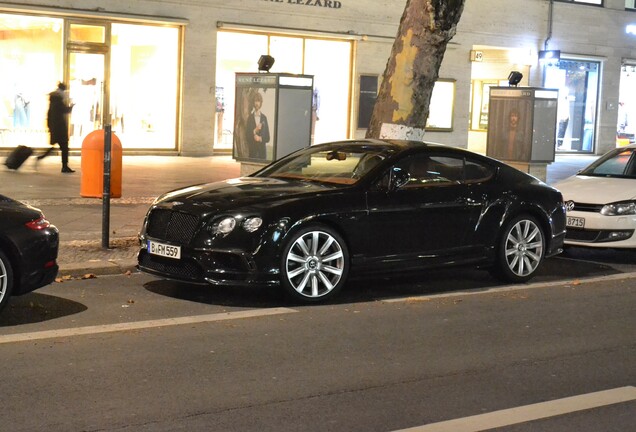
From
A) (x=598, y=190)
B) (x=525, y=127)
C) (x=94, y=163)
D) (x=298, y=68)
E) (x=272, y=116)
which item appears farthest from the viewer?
(x=298, y=68)

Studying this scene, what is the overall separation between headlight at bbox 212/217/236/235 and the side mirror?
1.67 metres

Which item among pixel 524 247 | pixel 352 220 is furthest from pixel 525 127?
pixel 352 220

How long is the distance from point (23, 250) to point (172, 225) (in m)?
1.50

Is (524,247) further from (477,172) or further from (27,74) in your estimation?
(27,74)

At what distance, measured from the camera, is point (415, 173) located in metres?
10.0

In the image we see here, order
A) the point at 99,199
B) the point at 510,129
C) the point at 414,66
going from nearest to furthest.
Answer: the point at 414,66 → the point at 99,199 → the point at 510,129

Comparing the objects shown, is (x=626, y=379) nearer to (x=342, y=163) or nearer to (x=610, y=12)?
(x=342, y=163)

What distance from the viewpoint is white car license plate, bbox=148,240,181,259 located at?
353 inches

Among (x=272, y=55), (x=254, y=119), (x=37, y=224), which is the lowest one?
(x=37, y=224)

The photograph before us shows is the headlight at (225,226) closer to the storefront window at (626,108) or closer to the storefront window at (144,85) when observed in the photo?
the storefront window at (144,85)

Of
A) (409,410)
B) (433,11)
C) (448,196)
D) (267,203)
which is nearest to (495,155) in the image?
(433,11)

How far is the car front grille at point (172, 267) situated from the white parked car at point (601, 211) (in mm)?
5175

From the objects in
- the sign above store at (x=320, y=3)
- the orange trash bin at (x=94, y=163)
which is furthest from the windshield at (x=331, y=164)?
the sign above store at (x=320, y=3)

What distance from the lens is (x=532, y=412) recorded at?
19.7 ft
